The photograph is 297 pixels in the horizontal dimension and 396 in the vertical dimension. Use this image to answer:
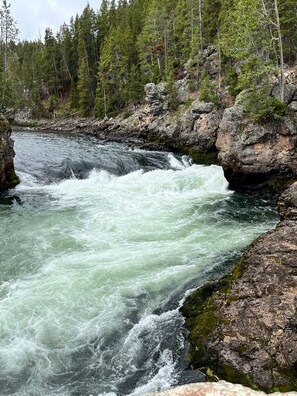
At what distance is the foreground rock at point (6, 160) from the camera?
22.0 metres

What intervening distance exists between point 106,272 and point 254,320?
554 cm

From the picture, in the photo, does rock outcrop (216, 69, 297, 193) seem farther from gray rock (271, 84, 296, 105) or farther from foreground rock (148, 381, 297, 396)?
foreground rock (148, 381, 297, 396)

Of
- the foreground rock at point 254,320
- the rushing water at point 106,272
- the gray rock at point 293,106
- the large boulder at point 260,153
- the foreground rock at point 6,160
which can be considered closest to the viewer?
the foreground rock at point 254,320

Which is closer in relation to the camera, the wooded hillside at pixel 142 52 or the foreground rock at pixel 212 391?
the foreground rock at pixel 212 391


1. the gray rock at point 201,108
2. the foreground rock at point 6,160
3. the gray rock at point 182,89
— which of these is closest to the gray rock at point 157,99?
the gray rock at point 182,89

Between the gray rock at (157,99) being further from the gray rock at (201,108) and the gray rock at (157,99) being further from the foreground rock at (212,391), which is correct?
the foreground rock at (212,391)

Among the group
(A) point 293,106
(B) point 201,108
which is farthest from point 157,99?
(A) point 293,106

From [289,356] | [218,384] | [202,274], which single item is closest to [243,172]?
[202,274]

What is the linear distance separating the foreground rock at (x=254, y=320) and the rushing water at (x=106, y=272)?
75cm

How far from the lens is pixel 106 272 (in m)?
11.7

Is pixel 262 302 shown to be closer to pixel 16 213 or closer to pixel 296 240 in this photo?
pixel 296 240

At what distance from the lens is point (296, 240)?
9.41 metres

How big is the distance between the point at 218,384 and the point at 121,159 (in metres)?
28.2

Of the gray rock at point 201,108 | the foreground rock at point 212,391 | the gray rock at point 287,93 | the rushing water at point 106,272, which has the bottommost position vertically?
the rushing water at point 106,272
